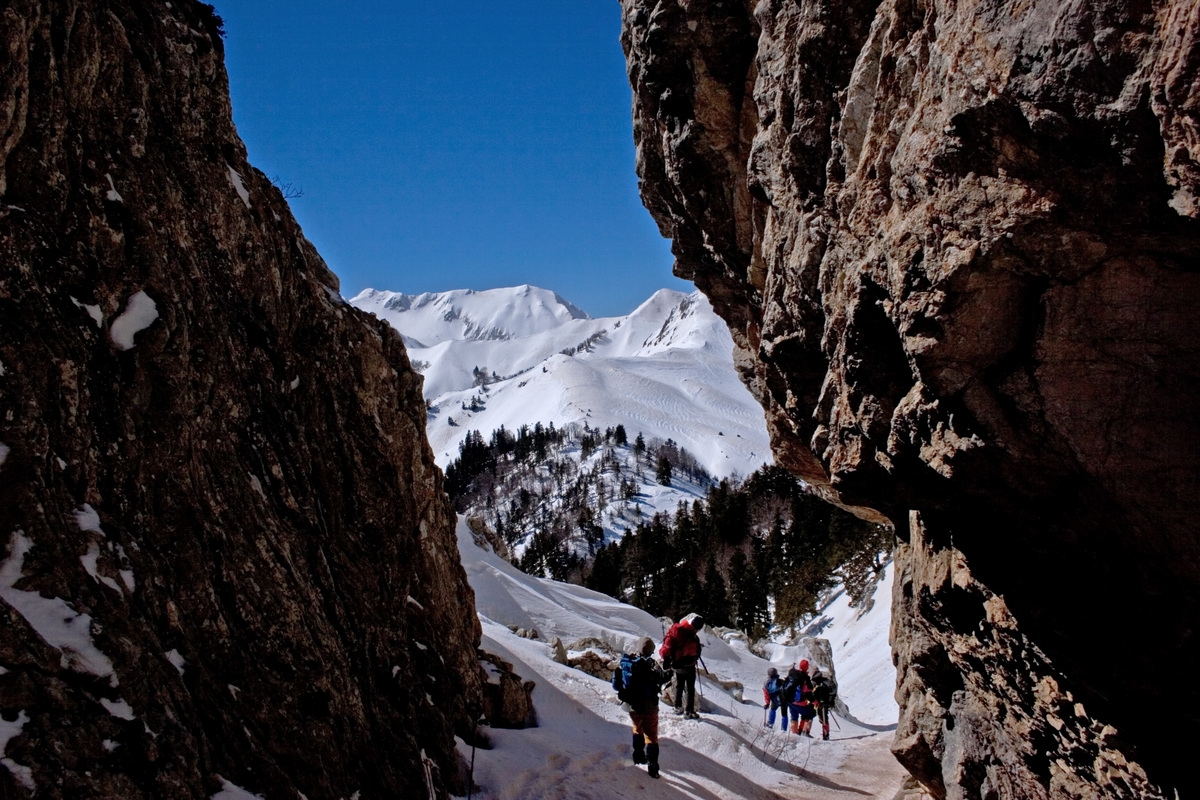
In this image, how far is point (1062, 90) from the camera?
17.2 ft

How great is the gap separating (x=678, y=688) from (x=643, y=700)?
13.8ft

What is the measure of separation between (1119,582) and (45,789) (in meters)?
8.80

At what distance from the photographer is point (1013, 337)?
6.35m

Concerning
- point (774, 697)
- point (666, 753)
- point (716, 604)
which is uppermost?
point (774, 697)

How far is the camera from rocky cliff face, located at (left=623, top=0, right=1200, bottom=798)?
5355 mm

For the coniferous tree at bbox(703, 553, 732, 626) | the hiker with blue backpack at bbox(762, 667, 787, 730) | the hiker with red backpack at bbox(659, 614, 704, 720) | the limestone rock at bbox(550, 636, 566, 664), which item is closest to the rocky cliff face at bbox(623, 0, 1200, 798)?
the hiker with red backpack at bbox(659, 614, 704, 720)

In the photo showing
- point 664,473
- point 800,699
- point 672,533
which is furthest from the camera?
point 664,473

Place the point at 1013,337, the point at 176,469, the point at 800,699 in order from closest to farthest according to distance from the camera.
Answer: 1. the point at 1013,337
2. the point at 176,469
3. the point at 800,699

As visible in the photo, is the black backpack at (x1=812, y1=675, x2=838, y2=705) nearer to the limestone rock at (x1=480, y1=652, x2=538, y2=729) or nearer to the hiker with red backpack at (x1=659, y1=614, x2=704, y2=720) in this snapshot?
the hiker with red backpack at (x1=659, y1=614, x2=704, y2=720)

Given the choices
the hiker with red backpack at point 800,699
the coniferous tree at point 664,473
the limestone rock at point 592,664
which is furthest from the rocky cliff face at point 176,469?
the coniferous tree at point 664,473

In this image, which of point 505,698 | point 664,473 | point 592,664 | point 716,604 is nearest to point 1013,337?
point 505,698

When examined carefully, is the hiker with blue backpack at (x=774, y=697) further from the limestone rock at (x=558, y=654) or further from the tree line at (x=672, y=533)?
the tree line at (x=672, y=533)

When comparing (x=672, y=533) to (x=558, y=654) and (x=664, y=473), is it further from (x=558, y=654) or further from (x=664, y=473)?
(x=558, y=654)

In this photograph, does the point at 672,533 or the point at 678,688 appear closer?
the point at 678,688
